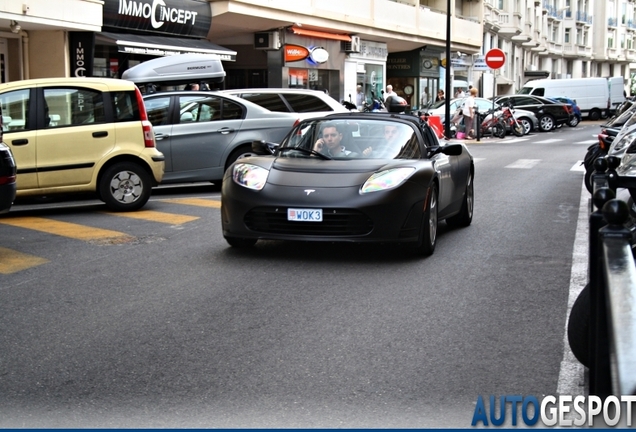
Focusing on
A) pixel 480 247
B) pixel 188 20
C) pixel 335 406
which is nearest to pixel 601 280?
pixel 335 406

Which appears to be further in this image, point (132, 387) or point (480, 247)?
point (480, 247)

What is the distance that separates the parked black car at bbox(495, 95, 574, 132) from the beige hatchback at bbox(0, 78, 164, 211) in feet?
95.7

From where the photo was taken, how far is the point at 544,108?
40500 mm

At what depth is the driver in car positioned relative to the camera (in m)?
9.64

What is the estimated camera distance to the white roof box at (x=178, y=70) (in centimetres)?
1995

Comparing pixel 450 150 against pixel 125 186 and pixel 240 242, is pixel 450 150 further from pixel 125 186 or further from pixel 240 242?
pixel 125 186

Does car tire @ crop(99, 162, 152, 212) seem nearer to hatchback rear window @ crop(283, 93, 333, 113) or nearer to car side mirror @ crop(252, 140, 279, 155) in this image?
car side mirror @ crop(252, 140, 279, 155)

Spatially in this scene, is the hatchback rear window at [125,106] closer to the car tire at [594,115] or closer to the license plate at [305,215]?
the license plate at [305,215]

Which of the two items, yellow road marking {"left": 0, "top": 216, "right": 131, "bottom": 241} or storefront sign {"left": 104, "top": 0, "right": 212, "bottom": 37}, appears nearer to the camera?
yellow road marking {"left": 0, "top": 216, "right": 131, "bottom": 241}

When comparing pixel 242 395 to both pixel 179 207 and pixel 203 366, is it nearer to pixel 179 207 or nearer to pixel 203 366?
pixel 203 366

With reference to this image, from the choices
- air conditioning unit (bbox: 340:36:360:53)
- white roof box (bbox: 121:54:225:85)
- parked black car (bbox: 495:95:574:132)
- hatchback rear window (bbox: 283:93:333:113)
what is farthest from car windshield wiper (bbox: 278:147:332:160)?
parked black car (bbox: 495:95:574:132)

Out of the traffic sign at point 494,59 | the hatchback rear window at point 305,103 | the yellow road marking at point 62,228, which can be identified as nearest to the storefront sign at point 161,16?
the hatchback rear window at point 305,103

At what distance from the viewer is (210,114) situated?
606 inches

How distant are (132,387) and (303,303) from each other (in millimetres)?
2191
